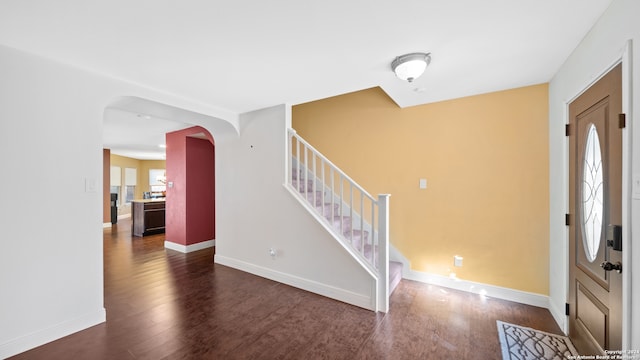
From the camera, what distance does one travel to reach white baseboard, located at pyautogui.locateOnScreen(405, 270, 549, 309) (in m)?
2.65

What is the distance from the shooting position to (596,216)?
1.72 meters

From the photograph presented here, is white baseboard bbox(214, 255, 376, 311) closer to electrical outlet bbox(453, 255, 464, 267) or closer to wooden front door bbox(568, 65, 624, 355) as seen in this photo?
electrical outlet bbox(453, 255, 464, 267)

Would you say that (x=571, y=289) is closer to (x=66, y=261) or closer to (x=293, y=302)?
(x=293, y=302)

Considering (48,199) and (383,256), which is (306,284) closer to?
(383,256)

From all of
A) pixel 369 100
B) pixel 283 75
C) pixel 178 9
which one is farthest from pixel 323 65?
pixel 369 100

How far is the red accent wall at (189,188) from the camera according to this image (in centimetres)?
472

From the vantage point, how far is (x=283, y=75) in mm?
2408

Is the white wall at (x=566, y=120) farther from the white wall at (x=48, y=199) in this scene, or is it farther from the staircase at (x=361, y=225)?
the white wall at (x=48, y=199)

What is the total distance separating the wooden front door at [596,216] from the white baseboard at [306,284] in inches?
64.7

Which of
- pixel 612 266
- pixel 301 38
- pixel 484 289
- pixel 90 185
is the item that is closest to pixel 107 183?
pixel 90 185

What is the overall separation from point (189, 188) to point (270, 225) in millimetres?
2329

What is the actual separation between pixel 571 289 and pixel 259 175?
3.51 meters

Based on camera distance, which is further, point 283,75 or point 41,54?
point 283,75

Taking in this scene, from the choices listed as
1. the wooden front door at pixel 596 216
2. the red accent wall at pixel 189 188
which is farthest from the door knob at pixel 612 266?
the red accent wall at pixel 189 188
